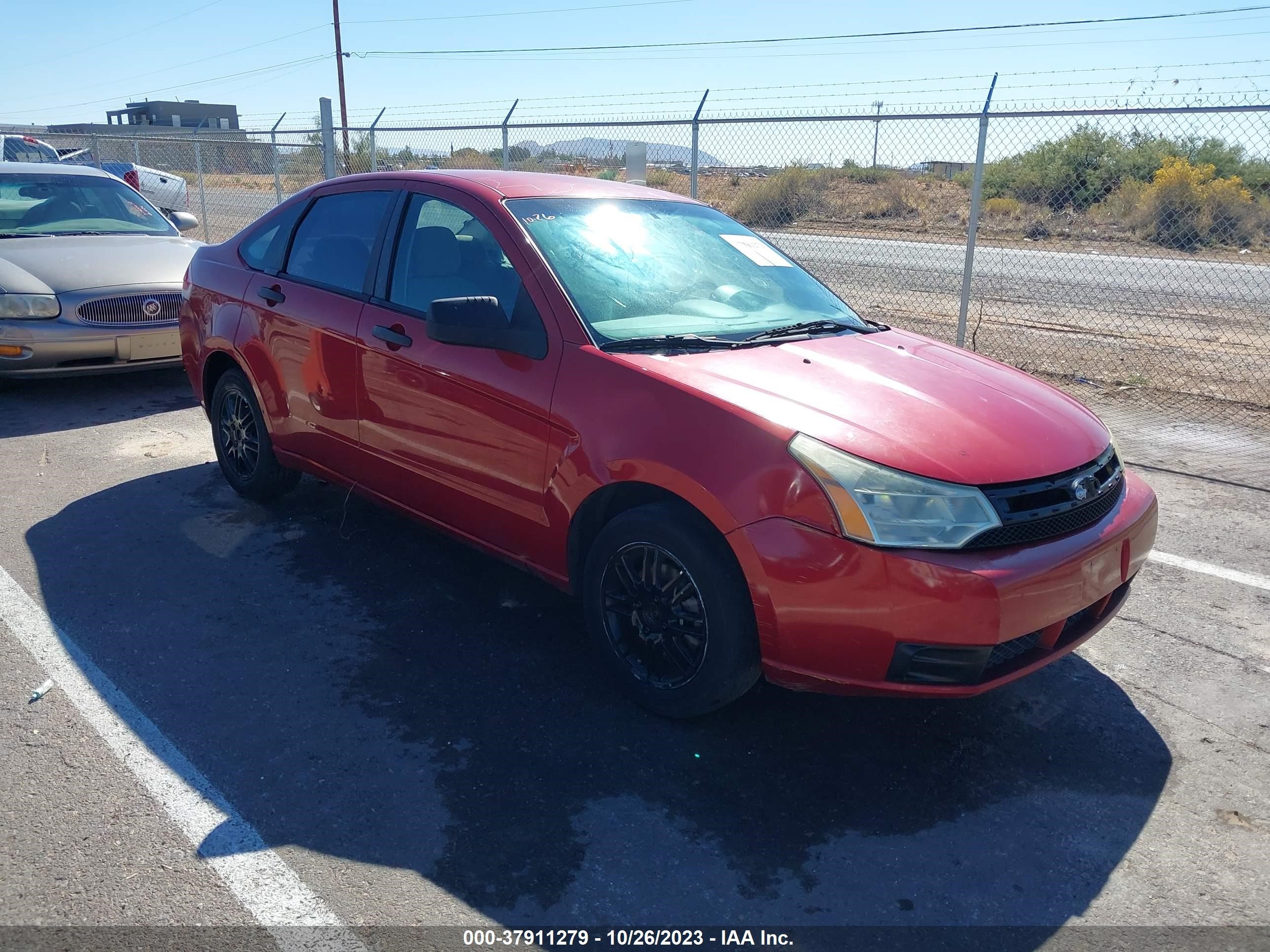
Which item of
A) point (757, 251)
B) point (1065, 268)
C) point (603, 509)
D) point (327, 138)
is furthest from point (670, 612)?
point (1065, 268)

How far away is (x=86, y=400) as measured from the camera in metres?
7.68

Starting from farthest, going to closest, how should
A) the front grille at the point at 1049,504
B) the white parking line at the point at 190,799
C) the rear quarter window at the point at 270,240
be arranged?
Answer: the rear quarter window at the point at 270,240 < the front grille at the point at 1049,504 < the white parking line at the point at 190,799

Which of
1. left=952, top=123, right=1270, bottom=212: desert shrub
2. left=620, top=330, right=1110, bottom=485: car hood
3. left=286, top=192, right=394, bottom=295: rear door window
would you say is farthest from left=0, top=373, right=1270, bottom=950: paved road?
left=952, top=123, right=1270, bottom=212: desert shrub

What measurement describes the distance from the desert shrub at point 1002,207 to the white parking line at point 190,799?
1584cm

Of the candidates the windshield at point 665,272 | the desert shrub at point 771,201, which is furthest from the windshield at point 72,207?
the desert shrub at point 771,201

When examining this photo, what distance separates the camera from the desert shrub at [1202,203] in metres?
12.2

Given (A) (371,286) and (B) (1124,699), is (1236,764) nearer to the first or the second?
(B) (1124,699)

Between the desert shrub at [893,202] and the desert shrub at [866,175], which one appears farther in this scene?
the desert shrub at [893,202]

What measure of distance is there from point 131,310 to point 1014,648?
6718 millimetres

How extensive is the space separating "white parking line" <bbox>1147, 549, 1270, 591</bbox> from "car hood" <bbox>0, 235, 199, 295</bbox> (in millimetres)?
6889

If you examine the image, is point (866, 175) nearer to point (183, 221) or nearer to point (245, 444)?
point (183, 221)

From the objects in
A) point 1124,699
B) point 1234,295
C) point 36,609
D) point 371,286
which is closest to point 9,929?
point 36,609

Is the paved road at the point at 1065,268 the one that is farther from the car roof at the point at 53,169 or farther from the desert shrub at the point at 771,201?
the car roof at the point at 53,169

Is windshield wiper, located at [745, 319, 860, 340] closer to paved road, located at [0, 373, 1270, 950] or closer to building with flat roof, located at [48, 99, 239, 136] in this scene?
paved road, located at [0, 373, 1270, 950]
